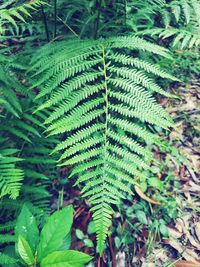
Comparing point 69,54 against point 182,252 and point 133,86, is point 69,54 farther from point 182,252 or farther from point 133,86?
point 182,252

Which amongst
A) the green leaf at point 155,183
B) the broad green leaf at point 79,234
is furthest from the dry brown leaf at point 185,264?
the broad green leaf at point 79,234

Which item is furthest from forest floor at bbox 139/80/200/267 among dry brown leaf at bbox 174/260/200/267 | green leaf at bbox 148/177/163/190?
green leaf at bbox 148/177/163/190

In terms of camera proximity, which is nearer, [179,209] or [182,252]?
[182,252]

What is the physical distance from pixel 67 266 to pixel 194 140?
1.63 metres

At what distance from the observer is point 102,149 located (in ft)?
4.85

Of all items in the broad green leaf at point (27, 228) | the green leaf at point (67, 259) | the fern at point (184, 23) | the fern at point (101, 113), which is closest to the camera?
the green leaf at point (67, 259)

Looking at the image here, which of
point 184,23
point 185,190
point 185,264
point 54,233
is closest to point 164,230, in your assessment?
point 185,264

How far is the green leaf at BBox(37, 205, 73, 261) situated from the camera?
1456 mm

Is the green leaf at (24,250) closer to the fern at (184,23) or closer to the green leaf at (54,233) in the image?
the green leaf at (54,233)

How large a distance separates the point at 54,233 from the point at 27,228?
0.53 ft

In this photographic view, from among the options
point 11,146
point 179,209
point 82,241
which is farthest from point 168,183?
point 11,146

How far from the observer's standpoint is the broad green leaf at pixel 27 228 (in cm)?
154

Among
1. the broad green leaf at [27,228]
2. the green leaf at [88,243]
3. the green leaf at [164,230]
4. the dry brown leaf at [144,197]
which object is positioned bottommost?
the green leaf at [164,230]

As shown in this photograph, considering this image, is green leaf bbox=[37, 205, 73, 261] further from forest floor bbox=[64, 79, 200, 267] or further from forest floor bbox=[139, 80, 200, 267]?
forest floor bbox=[139, 80, 200, 267]
